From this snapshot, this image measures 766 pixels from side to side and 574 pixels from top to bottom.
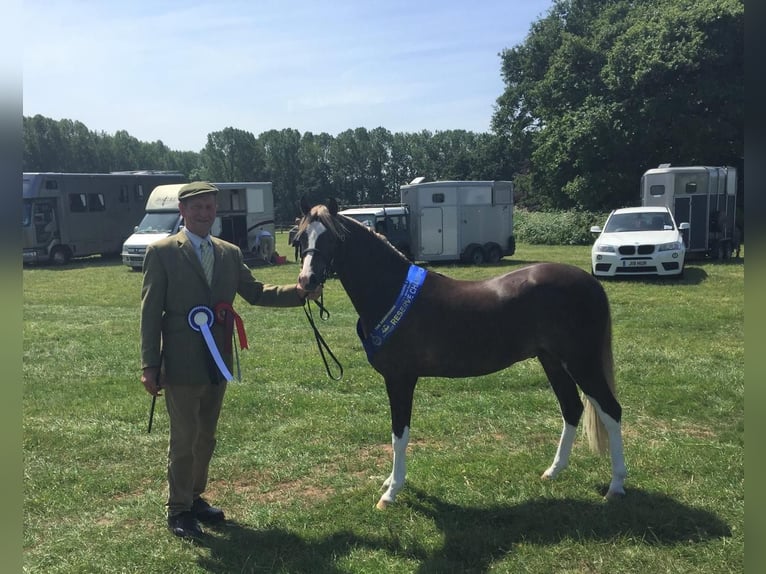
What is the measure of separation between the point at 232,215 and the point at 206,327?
19.8 meters

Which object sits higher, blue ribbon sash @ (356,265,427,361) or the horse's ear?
the horse's ear

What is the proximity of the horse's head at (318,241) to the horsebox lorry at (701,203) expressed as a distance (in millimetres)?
18024

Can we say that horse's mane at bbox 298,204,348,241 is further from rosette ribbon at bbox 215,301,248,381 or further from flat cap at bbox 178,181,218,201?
rosette ribbon at bbox 215,301,248,381

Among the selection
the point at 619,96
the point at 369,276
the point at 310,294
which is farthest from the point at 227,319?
the point at 619,96

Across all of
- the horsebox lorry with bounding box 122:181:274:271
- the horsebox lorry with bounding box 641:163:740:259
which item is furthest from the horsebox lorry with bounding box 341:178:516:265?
the horsebox lorry with bounding box 641:163:740:259

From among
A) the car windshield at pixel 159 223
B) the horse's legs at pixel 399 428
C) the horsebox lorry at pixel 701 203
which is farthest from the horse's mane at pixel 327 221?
the car windshield at pixel 159 223

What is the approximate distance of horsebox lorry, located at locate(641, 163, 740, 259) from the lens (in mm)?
18906

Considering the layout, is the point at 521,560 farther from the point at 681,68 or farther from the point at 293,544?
the point at 681,68

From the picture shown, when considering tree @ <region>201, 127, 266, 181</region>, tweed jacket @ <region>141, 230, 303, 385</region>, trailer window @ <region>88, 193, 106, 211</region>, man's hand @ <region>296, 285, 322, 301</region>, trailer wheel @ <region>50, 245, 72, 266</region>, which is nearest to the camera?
tweed jacket @ <region>141, 230, 303, 385</region>

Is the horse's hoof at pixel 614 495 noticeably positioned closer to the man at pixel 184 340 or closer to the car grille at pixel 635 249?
the man at pixel 184 340

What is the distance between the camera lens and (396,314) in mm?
4129

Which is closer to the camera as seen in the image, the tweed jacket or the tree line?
the tweed jacket

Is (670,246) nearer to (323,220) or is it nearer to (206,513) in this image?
(323,220)

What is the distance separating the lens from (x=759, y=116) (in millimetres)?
892
